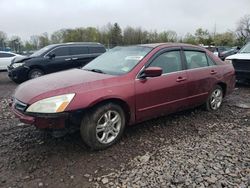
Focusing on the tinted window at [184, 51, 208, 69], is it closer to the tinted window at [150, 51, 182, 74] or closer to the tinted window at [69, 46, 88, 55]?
the tinted window at [150, 51, 182, 74]

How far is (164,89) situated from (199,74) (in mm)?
1131

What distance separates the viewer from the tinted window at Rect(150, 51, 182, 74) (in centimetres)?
477

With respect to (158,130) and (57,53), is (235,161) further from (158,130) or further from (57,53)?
(57,53)

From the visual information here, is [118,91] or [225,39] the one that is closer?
[118,91]

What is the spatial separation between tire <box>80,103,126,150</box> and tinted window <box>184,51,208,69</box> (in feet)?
6.55

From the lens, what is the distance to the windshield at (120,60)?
451 cm

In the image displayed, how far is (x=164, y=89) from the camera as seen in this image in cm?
466

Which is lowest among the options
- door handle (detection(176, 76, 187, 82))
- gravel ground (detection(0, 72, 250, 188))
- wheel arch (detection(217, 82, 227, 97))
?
gravel ground (detection(0, 72, 250, 188))

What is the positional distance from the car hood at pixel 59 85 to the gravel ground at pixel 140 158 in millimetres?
843

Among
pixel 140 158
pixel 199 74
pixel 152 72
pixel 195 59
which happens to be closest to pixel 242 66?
pixel 195 59

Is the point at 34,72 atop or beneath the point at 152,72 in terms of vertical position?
beneath

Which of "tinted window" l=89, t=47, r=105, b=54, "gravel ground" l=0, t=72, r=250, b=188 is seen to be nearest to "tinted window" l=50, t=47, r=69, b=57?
"tinted window" l=89, t=47, r=105, b=54

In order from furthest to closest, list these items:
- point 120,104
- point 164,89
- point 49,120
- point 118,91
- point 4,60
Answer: point 4,60 < point 164,89 < point 120,104 < point 118,91 < point 49,120

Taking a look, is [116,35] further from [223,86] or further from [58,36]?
[223,86]
